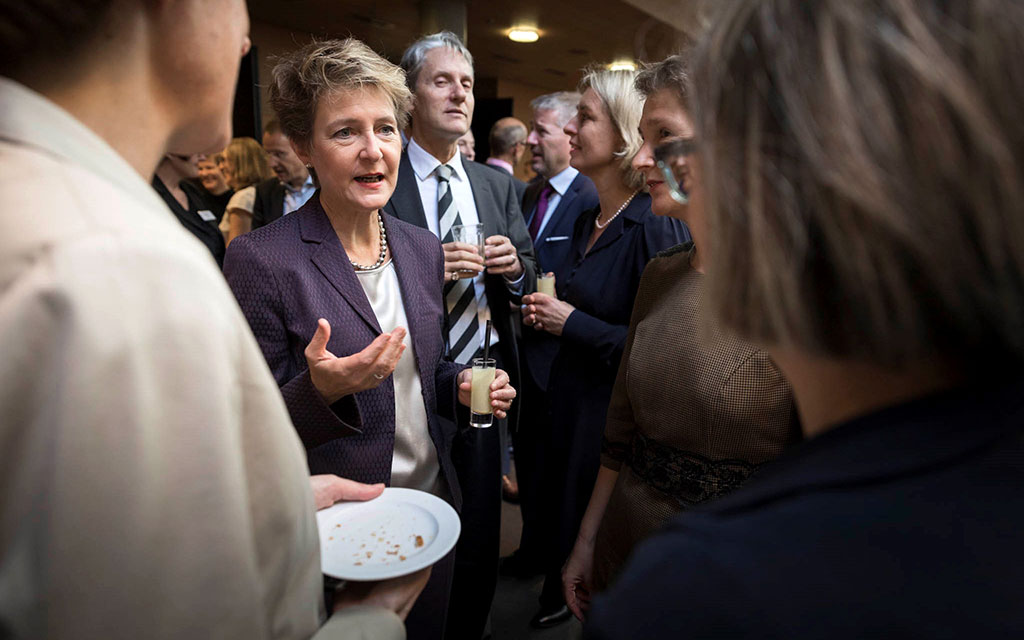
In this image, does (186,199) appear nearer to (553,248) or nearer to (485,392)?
(553,248)

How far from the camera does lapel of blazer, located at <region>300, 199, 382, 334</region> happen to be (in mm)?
1598

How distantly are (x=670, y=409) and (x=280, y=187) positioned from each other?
3.34 meters

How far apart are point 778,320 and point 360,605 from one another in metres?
0.71

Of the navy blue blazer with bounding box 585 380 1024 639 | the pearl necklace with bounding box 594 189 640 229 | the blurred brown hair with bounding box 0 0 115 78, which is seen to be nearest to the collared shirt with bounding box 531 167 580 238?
the pearl necklace with bounding box 594 189 640 229

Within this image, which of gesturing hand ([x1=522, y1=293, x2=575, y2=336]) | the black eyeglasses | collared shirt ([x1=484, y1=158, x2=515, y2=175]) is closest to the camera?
the black eyeglasses

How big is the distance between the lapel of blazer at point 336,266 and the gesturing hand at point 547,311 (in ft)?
3.16

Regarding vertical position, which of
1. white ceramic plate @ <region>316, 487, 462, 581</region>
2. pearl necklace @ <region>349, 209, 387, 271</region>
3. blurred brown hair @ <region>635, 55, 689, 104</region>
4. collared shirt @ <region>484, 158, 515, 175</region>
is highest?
collared shirt @ <region>484, 158, 515, 175</region>

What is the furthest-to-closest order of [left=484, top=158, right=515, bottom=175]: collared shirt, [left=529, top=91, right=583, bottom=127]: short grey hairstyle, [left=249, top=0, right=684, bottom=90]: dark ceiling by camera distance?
1. [left=249, top=0, right=684, bottom=90]: dark ceiling
2. [left=484, top=158, right=515, bottom=175]: collared shirt
3. [left=529, top=91, right=583, bottom=127]: short grey hairstyle

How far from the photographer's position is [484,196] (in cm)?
279

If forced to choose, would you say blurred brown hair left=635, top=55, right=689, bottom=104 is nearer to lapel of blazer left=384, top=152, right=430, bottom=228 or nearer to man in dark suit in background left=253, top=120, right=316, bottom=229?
lapel of blazer left=384, top=152, right=430, bottom=228

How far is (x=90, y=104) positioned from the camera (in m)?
0.61

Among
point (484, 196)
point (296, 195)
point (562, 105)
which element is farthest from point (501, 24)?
point (484, 196)

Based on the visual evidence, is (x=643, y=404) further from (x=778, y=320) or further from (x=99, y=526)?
(x=99, y=526)

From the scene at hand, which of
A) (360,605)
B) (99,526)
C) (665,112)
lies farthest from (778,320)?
(665,112)
